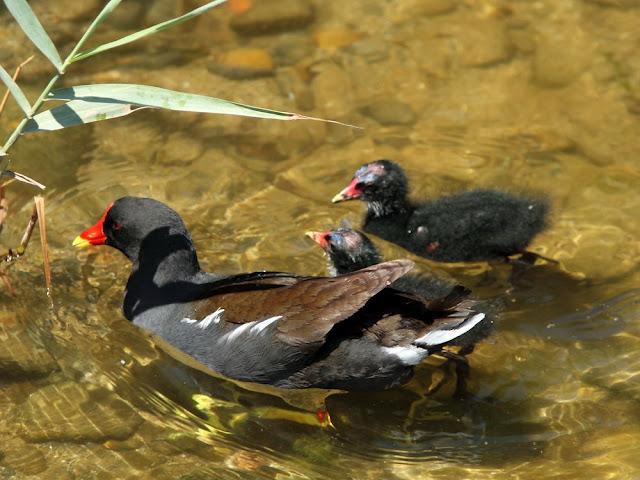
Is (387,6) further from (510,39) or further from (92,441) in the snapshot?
(92,441)

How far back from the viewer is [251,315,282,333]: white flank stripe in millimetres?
4406

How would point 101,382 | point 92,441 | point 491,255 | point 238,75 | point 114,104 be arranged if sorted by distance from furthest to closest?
point 238,75, point 491,255, point 101,382, point 92,441, point 114,104

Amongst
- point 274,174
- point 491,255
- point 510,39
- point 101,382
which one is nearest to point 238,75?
point 274,174

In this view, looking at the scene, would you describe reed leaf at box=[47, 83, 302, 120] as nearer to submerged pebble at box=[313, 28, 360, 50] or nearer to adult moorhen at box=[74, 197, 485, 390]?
adult moorhen at box=[74, 197, 485, 390]


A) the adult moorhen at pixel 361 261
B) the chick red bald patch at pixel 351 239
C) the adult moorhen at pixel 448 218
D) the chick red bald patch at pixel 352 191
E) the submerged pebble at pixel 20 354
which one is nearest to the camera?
the submerged pebble at pixel 20 354

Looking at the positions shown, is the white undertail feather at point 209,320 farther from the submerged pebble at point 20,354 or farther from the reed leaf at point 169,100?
the reed leaf at point 169,100

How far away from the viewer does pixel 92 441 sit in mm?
4273

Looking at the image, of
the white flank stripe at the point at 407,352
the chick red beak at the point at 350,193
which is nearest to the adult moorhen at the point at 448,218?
the chick red beak at the point at 350,193

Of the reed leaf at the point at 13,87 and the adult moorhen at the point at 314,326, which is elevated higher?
the reed leaf at the point at 13,87

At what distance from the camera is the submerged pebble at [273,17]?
7.44m

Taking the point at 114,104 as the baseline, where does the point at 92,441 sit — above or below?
below

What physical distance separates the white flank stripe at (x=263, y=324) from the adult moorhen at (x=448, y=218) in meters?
1.31

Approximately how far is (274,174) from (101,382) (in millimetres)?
2067

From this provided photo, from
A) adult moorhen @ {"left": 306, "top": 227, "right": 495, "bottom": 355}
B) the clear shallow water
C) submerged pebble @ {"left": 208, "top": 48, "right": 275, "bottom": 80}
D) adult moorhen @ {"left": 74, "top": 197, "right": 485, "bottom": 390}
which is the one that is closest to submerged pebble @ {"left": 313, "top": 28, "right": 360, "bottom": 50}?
the clear shallow water
